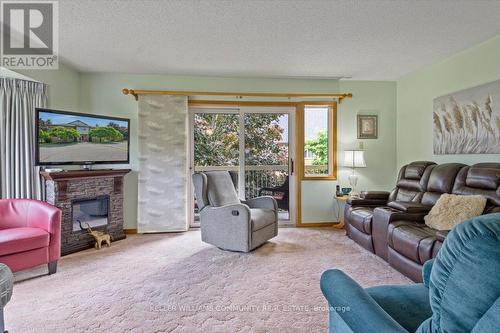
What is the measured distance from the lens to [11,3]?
2.29 meters

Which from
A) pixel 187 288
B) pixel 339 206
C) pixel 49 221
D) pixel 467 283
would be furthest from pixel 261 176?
pixel 467 283

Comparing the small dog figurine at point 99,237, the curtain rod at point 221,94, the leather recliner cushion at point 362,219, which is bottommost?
the small dog figurine at point 99,237

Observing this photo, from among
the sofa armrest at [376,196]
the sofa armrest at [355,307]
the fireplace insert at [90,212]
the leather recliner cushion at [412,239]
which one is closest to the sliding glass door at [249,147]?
the sofa armrest at [376,196]

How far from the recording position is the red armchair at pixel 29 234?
2.41 metres

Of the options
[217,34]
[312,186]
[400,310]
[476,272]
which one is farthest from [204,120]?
[476,272]

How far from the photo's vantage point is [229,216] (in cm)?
323

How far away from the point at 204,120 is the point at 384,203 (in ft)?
9.66

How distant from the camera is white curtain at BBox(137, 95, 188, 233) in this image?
13.4 feet

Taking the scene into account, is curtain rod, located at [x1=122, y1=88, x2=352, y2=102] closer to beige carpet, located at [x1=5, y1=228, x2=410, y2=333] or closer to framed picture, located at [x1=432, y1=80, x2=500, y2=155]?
framed picture, located at [x1=432, y1=80, x2=500, y2=155]

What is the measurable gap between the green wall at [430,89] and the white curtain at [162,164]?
3.47m

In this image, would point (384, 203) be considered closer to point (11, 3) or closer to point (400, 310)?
point (400, 310)

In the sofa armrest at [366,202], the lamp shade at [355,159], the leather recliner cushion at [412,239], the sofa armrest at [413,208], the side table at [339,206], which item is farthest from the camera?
the lamp shade at [355,159]

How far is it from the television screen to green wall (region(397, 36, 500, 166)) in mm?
4266

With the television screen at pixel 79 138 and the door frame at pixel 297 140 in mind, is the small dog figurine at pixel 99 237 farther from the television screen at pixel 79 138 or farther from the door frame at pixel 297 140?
the door frame at pixel 297 140
